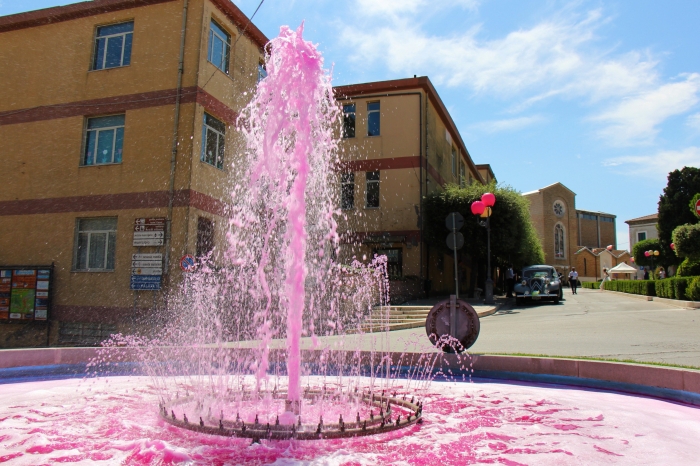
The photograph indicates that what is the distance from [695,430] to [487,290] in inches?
653

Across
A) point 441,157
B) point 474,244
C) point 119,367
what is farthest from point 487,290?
point 119,367

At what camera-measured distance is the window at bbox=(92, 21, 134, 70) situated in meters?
16.5

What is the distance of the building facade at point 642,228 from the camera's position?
2589 inches

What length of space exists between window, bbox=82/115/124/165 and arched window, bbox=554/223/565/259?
61200 mm

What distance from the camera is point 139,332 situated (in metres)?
14.6

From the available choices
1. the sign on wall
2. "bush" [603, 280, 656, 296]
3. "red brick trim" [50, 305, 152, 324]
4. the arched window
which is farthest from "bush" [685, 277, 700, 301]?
the arched window

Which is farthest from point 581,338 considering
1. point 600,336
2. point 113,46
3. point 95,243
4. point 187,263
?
point 113,46

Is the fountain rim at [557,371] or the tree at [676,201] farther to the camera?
the tree at [676,201]

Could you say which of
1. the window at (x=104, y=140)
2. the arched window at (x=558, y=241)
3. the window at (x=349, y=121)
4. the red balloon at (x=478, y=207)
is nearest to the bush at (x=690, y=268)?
the red balloon at (x=478, y=207)

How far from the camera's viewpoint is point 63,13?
16891mm

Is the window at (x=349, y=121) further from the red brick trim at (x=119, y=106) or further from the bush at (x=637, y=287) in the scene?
the bush at (x=637, y=287)

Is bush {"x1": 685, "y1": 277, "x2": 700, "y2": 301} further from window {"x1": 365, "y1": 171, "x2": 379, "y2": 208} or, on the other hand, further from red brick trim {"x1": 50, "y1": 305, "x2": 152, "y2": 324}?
red brick trim {"x1": 50, "y1": 305, "x2": 152, "y2": 324}

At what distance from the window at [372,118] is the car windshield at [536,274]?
392 inches

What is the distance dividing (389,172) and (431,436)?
19.3 m
